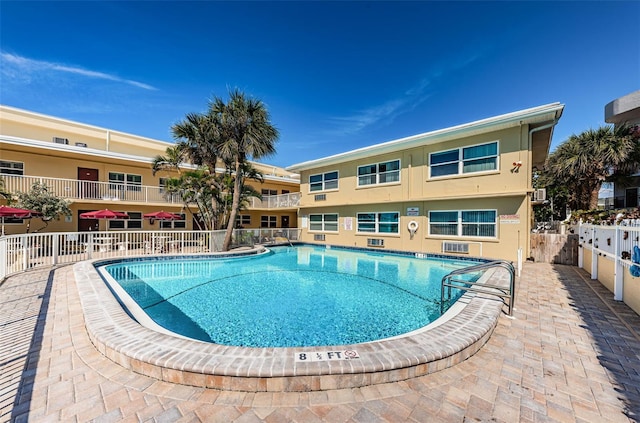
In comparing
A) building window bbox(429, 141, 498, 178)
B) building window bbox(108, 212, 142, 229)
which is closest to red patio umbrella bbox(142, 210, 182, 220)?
building window bbox(108, 212, 142, 229)

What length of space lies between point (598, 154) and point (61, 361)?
86.6 feet

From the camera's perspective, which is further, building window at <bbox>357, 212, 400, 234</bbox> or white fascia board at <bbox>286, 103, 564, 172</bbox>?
building window at <bbox>357, 212, 400, 234</bbox>

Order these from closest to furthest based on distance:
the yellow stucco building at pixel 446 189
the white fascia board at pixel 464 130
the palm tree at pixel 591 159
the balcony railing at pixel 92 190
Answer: the white fascia board at pixel 464 130 → the yellow stucco building at pixel 446 189 → the balcony railing at pixel 92 190 → the palm tree at pixel 591 159

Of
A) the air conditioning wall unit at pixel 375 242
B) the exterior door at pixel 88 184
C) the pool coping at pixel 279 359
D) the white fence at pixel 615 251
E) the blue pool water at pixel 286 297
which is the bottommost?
the blue pool water at pixel 286 297

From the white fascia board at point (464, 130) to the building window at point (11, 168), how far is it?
59.0 feet

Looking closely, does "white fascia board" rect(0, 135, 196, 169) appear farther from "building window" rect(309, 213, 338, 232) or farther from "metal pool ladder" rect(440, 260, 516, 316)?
"metal pool ladder" rect(440, 260, 516, 316)

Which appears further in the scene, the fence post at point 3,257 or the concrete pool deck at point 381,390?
the fence post at point 3,257

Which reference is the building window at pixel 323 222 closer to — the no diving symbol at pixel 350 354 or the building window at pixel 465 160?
the building window at pixel 465 160

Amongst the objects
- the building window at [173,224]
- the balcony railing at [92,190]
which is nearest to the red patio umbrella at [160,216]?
the balcony railing at [92,190]

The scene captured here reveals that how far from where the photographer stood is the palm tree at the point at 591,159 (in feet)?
53.8

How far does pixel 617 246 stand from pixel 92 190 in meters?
22.8

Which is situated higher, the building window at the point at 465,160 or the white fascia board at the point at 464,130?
the white fascia board at the point at 464,130

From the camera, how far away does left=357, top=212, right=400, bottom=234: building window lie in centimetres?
1538

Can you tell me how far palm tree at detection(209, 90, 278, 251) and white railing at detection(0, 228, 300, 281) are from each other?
4.30 metres
